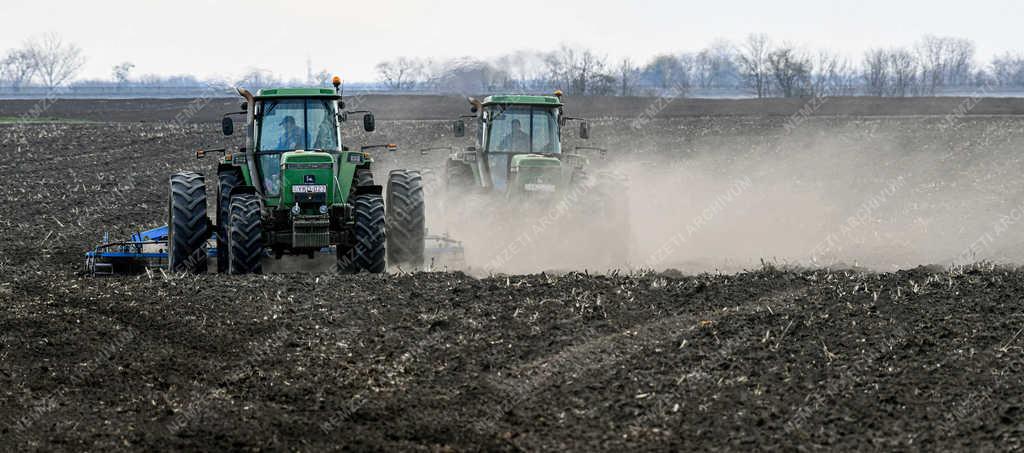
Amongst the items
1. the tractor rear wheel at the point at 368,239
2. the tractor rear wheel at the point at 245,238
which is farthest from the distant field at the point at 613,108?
the tractor rear wheel at the point at 245,238

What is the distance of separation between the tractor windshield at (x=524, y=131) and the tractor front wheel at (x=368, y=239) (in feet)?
13.6

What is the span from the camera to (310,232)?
12.5 m

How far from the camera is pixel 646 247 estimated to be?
54.9 feet

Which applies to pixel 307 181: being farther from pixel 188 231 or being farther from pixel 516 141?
pixel 516 141

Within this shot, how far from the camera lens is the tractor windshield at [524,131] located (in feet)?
53.9

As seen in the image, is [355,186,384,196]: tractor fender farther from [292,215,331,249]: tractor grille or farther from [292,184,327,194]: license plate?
[292,215,331,249]: tractor grille

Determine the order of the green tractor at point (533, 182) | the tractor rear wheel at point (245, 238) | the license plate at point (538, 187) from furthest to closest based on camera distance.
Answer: the license plate at point (538, 187) → the green tractor at point (533, 182) → the tractor rear wheel at point (245, 238)

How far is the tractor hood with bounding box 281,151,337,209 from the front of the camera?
12.7 metres

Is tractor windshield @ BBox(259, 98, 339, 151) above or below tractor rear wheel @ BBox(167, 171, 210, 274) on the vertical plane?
above

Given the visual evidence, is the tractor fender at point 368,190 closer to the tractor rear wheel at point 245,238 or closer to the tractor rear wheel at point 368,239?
the tractor rear wheel at point 368,239

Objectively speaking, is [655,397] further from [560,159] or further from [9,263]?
[9,263]

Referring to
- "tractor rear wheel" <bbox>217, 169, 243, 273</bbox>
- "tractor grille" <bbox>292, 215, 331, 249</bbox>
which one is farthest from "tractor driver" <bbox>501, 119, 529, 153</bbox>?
"tractor grille" <bbox>292, 215, 331, 249</bbox>

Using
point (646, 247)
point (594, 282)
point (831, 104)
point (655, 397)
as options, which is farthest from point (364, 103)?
point (655, 397)

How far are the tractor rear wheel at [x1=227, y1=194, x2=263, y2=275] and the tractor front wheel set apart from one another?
3.49 ft
